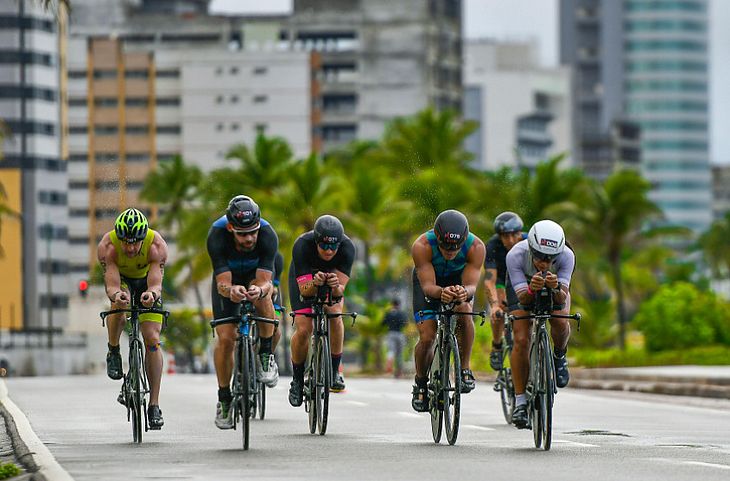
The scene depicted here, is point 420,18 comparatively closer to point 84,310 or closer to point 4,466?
point 84,310

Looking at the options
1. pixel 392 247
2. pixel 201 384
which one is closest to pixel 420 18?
pixel 392 247

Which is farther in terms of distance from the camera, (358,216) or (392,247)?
(392,247)

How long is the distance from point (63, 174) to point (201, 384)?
116m

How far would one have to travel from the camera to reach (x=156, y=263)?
15.9 meters

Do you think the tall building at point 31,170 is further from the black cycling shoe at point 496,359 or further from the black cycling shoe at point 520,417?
the black cycling shoe at point 520,417

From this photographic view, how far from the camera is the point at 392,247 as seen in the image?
80.8 meters

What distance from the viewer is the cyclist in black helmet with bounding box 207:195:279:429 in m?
15.2

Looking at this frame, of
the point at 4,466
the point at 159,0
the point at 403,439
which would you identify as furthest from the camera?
the point at 159,0

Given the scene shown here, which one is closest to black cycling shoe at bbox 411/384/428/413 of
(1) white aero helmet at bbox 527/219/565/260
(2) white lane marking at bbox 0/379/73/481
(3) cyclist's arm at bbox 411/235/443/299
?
(3) cyclist's arm at bbox 411/235/443/299

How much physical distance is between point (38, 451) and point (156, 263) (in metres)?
2.20

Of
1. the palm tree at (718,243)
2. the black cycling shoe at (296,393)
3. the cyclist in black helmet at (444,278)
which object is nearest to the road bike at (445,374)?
the cyclist in black helmet at (444,278)

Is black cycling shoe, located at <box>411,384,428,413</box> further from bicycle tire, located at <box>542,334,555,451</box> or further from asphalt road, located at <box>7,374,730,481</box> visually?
bicycle tire, located at <box>542,334,555,451</box>

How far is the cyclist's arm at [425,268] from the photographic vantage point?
15.5 meters

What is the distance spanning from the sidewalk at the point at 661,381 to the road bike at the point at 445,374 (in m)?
12.2
